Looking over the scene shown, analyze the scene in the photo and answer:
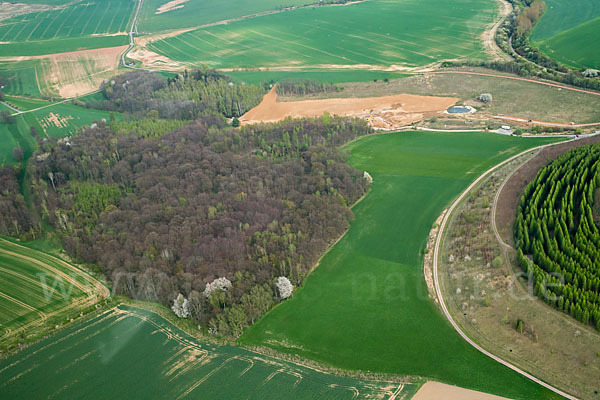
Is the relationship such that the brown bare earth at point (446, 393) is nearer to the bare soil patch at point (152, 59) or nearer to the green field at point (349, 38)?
the green field at point (349, 38)

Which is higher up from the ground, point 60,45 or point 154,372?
point 60,45

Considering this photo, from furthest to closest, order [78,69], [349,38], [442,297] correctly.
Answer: [349,38]
[78,69]
[442,297]

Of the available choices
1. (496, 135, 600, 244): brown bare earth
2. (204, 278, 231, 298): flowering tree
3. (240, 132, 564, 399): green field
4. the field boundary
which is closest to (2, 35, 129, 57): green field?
the field boundary

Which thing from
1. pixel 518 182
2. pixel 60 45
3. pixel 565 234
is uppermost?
pixel 60 45

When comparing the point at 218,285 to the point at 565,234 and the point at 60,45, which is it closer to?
the point at 565,234

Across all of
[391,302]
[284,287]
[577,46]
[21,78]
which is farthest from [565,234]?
[21,78]

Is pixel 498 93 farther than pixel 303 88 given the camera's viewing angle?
No

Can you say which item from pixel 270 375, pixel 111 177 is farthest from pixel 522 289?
pixel 111 177
